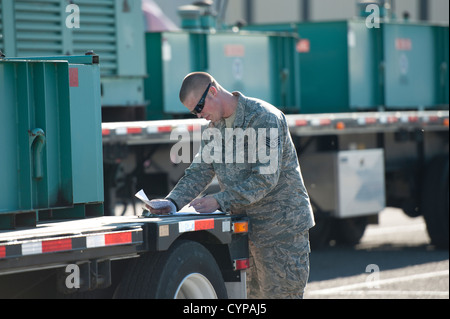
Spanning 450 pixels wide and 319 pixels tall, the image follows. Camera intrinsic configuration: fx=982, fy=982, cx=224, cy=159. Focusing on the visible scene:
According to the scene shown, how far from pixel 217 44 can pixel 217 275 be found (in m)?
6.33

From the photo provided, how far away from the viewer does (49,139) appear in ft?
17.1

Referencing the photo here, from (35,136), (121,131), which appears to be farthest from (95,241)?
(121,131)

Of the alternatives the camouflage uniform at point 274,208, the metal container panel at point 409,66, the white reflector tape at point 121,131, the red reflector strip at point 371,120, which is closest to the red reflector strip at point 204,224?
the camouflage uniform at point 274,208

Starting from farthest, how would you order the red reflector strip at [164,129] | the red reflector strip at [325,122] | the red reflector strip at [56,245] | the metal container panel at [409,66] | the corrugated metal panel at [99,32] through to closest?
the metal container panel at [409,66]
the red reflector strip at [325,122]
the corrugated metal panel at [99,32]
the red reflector strip at [164,129]
the red reflector strip at [56,245]

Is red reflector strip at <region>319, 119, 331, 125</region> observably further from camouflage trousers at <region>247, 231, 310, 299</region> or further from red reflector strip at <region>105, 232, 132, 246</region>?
red reflector strip at <region>105, 232, 132, 246</region>

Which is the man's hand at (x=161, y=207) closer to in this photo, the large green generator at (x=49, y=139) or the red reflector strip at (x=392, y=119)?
the large green generator at (x=49, y=139)

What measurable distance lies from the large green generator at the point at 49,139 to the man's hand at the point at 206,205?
0.56m

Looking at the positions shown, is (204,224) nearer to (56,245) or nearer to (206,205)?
(206,205)

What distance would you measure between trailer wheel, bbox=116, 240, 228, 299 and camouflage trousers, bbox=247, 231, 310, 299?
0.27 meters

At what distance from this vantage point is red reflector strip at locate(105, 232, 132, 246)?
196 inches

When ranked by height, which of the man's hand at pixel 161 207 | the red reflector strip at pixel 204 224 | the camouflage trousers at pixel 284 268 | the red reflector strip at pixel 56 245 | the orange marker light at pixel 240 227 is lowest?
the camouflage trousers at pixel 284 268

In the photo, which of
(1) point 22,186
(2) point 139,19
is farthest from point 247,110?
(2) point 139,19

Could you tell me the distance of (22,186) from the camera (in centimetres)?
508

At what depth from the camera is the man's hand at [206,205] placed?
5.62 m
